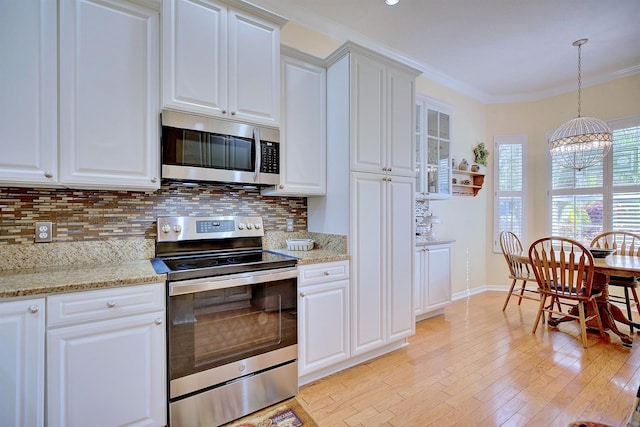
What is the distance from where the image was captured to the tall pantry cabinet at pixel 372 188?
7.55ft

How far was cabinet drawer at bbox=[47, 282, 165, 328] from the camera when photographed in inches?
53.1

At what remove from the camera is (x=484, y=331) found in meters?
3.10

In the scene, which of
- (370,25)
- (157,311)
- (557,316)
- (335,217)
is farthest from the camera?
(557,316)

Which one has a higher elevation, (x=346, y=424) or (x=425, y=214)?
(x=425, y=214)

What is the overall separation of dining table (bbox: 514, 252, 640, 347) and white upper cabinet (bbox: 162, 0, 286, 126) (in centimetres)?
315

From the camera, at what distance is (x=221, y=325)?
1.74 meters

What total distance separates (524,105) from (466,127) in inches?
44.3

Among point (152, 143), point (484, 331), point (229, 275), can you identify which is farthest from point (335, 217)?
point (484, 331)

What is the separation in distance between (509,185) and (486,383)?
354cm

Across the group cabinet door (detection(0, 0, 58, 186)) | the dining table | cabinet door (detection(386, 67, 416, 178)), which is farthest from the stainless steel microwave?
the dining table

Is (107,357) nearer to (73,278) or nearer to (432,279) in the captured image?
(73,278)

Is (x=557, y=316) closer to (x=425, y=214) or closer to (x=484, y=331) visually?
(x=484, y=331)

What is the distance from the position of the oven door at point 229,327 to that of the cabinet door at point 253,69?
1108 millimetres

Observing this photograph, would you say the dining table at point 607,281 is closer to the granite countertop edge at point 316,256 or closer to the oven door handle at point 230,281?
Result: the granite countertop edge at point 316,256
